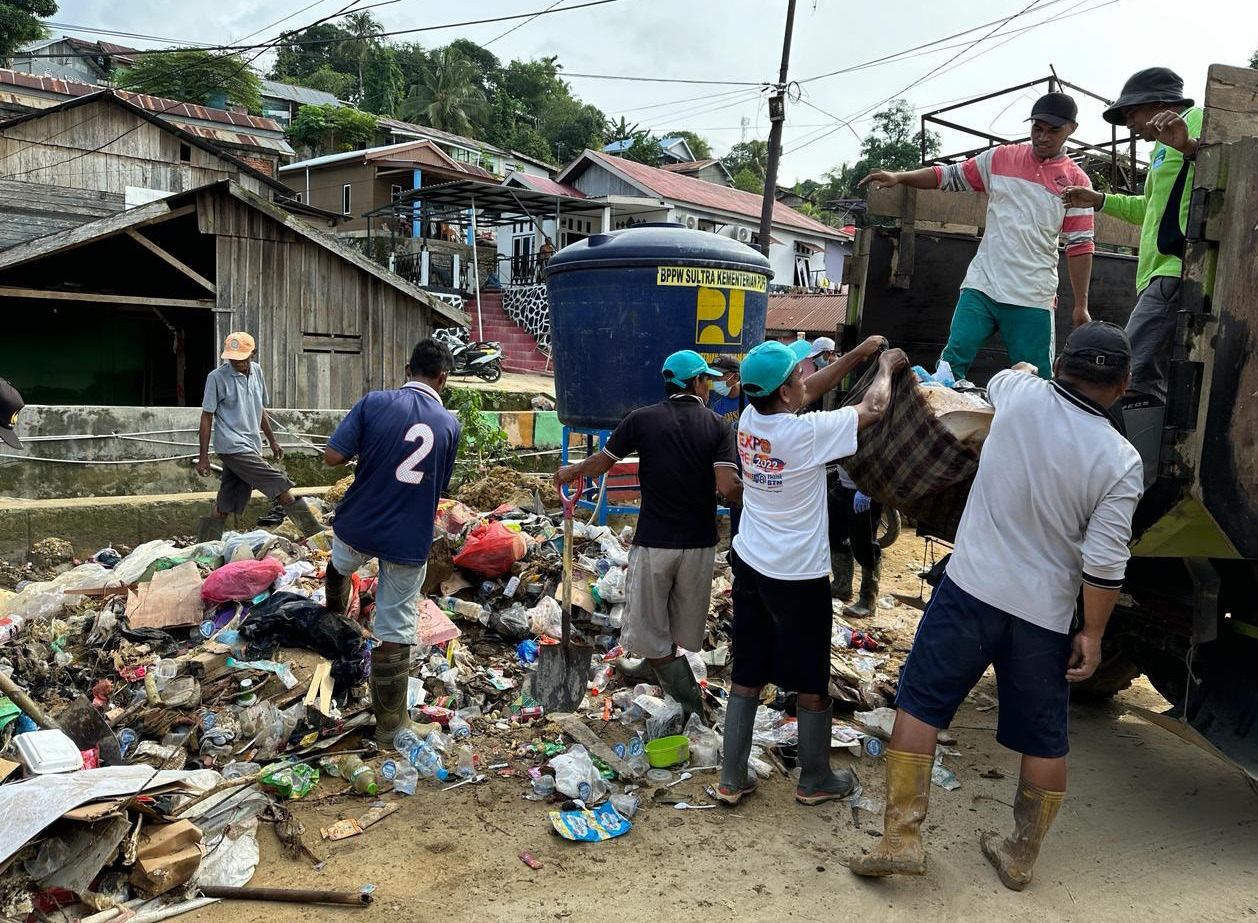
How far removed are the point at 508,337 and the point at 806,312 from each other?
301 inches

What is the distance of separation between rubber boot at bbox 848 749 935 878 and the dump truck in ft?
3.63

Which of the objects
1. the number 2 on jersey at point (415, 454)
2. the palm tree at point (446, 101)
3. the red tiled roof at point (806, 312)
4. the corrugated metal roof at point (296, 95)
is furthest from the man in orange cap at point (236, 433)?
the palm tree at point (446, 101)

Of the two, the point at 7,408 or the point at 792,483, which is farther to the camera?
the point at 7,408

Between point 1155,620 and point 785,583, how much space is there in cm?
152

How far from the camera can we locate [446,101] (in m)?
49.3

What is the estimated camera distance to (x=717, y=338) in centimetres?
634

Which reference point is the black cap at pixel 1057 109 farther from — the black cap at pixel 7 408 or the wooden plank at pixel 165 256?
the wooden plank at pixel 165 256

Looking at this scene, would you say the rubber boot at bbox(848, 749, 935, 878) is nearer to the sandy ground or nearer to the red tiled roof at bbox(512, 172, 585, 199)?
the sandy ground

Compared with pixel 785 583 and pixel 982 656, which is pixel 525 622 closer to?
pixel 785 583

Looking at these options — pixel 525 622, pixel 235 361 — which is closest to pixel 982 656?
pixel 525 622

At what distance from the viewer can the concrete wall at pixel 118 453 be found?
325 inches

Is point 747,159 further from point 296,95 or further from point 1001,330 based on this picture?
point 1001,330

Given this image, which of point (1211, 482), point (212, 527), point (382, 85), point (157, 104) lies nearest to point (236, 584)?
point (212, 527)

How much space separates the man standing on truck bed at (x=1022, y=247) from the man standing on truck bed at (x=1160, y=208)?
21.6 inches
